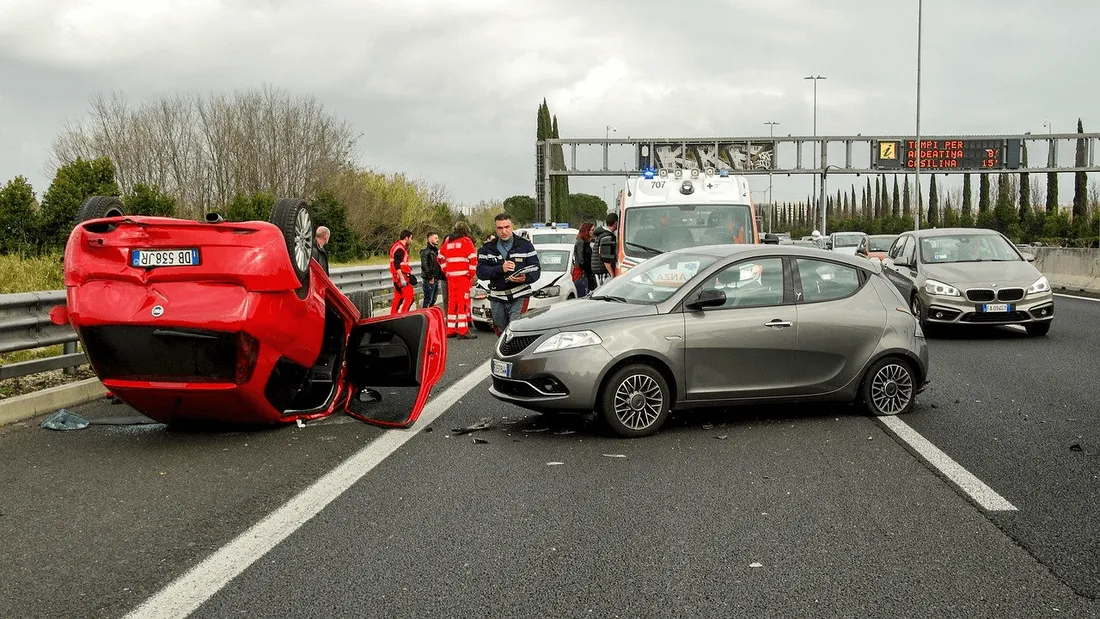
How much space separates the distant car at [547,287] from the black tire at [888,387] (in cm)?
810

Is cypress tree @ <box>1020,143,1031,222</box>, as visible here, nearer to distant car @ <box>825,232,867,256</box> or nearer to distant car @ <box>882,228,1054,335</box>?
distant car @ <box>825,232,867,256</box>

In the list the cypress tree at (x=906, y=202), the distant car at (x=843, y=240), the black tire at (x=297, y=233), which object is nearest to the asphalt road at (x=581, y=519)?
the black tire at (x=297, y=233)

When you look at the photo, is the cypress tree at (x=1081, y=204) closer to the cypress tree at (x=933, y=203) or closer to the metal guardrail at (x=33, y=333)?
the cypress tree at (x=933, y=203)

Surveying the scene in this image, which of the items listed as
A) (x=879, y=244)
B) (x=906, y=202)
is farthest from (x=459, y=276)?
(x=906, y=202)

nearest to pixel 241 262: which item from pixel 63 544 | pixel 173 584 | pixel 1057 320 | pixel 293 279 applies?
pixel 293 279

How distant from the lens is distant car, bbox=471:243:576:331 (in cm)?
1833

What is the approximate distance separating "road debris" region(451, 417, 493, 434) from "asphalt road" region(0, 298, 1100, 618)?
0.50 feet

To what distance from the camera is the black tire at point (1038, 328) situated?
15.8 m

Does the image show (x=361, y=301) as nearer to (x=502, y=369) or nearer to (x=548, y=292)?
(x=502, y=369)

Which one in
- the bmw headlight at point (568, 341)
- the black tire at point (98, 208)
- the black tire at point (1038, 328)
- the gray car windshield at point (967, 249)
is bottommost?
the black tire at point (1038, 328)

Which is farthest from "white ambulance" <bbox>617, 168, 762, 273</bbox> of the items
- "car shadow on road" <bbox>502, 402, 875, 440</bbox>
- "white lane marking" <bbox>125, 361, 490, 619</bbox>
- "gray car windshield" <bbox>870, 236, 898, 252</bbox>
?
"gray car windshield" <bbox>870, 236, 898, 252</bbox>

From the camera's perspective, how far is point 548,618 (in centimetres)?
416

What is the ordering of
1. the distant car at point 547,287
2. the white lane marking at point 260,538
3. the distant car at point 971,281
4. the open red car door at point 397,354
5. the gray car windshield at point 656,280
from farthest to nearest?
the distant car at point 547,287
the distant car at point 971,281
the open red car door at point 397,354
the gray car windshield at point 656,280
the white lane marking at point 260,538

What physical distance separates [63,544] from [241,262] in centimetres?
249
